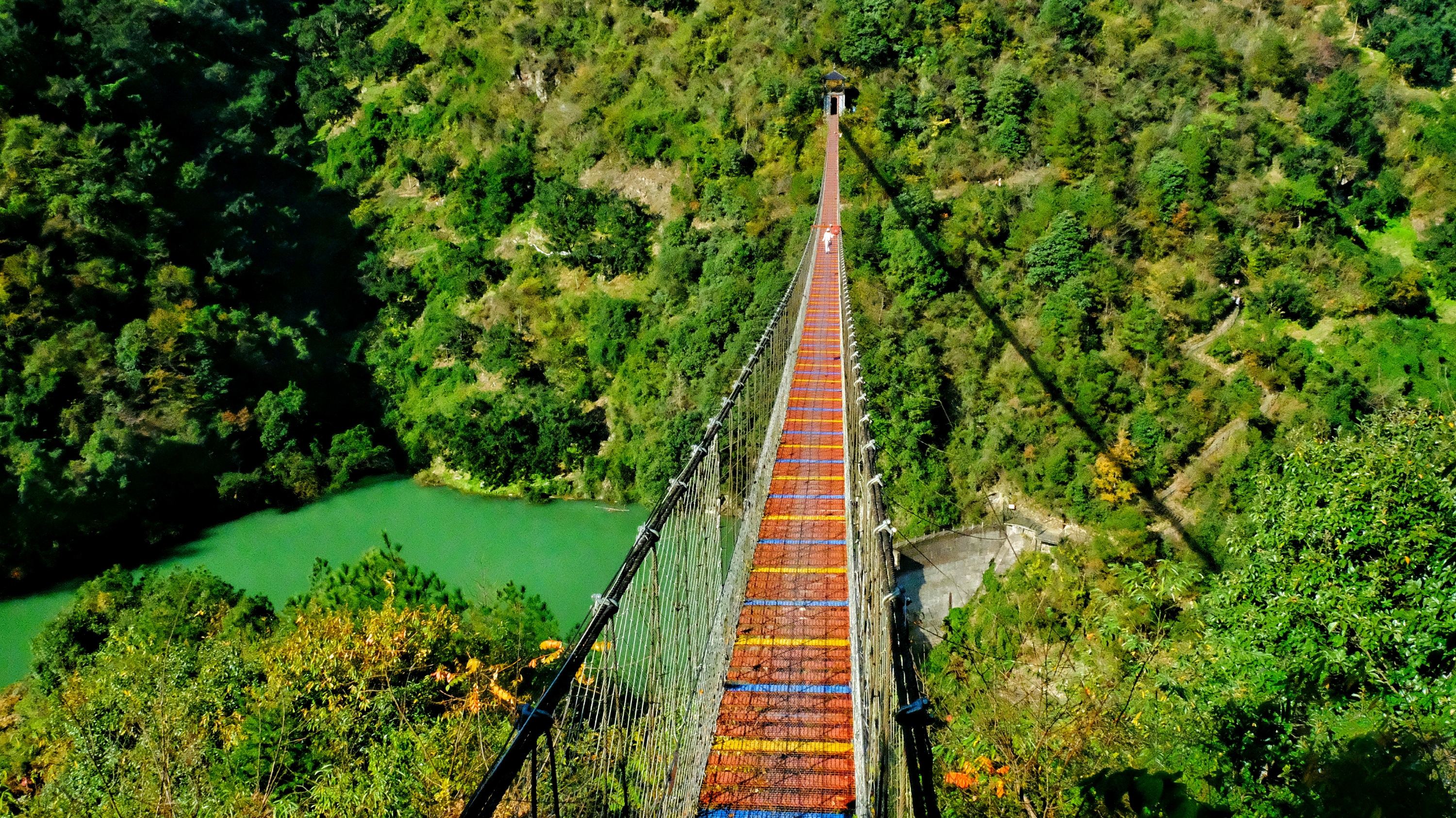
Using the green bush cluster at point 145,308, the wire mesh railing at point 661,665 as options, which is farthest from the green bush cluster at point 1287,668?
the green bush cluster at point 145,308

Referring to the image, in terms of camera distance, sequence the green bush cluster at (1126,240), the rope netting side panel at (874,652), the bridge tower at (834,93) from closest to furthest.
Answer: the rope netting side panel at (874,652) < the green bush cluster at (1126,240) < the bridge tower at (834,93)

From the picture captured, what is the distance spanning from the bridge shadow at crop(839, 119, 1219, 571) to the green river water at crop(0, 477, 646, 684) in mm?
8269

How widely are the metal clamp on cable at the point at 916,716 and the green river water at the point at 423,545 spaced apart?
11.7 metres

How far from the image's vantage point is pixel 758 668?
10.2 ft

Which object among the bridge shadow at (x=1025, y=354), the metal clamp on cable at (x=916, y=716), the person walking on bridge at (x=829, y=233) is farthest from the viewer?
the bridge shadow at (x=1025, y=354)

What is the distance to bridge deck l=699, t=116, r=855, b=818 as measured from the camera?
2.56 m

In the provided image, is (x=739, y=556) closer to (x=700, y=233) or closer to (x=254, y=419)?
(x=700, y=233)

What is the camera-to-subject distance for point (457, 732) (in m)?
5.72

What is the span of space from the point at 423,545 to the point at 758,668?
14.4 meters

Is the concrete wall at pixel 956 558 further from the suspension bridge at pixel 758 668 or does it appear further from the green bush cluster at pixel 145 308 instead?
the green bush cluster at pixel 145 308

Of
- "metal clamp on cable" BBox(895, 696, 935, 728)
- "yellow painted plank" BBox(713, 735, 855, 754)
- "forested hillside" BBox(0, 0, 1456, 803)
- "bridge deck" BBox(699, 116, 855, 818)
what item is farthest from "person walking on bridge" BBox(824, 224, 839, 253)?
"metal clamp on cable" BBox(895, 696, 935, 728)

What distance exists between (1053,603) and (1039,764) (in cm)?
885

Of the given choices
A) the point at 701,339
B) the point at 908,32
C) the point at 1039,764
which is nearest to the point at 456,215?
the point at 701,339

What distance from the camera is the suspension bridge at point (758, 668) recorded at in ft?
5.96
